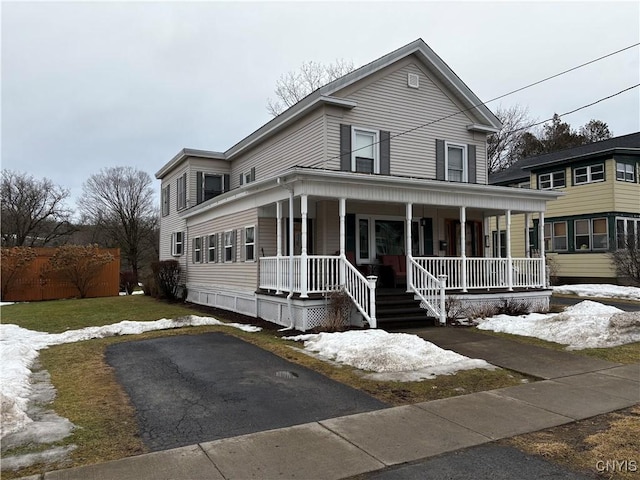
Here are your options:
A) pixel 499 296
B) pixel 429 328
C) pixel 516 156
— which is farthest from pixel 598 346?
pixel 516 156

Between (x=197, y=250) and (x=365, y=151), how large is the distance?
8640mm

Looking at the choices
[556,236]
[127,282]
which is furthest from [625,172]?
[127,282]

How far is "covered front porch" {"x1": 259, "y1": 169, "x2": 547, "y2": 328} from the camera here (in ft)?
37.0

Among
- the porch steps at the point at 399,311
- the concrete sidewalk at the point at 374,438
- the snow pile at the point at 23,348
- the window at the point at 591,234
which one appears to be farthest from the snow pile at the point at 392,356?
the window at the point at 591,234

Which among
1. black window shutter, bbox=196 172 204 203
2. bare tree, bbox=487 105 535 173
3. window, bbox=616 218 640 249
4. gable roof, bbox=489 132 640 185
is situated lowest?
window, bbox=616 218 640 249

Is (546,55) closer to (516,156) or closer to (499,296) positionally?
(499,296)

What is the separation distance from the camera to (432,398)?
598cm

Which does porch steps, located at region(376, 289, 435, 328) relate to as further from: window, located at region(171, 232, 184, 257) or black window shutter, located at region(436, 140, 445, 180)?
window, located at region(171, 232, 184, 257)

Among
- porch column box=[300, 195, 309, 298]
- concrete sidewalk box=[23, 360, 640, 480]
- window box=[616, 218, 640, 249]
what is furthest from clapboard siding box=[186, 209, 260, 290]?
window box=[616, 218, 640, 249]

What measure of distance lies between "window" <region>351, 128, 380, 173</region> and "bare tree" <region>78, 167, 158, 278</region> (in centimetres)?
3357

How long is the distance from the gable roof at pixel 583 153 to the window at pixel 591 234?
3.24 metres

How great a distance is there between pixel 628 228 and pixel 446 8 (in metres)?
16.5

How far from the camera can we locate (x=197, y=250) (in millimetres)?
19328

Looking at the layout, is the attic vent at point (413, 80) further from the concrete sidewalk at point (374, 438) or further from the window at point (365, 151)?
the concrete sidewalk at point (374, 438)
